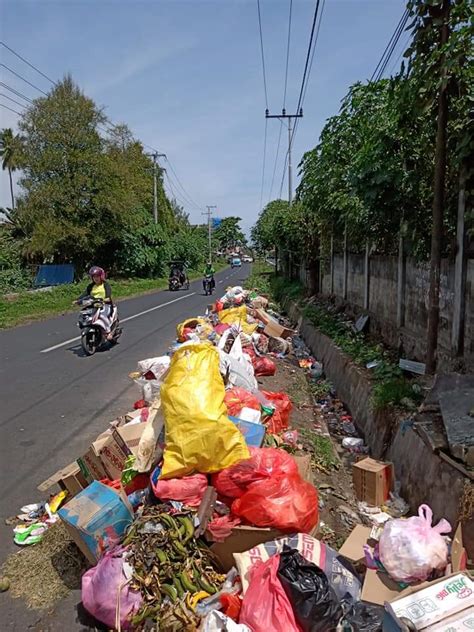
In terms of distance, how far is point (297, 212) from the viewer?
690 inches

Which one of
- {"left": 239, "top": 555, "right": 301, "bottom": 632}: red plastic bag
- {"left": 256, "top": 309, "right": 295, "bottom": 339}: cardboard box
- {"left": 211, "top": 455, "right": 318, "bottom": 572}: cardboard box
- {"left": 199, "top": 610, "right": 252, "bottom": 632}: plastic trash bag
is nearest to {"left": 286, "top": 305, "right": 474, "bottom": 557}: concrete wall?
{"left": 211, "top": 455, "right": 318, "bottom": 572}: cardboard box

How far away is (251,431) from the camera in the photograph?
388 centimetres

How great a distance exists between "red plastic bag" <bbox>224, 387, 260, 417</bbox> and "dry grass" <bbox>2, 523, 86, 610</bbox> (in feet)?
5.04

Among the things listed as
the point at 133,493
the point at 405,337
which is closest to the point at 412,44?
the point at 405,337

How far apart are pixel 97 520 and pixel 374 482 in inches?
85.0

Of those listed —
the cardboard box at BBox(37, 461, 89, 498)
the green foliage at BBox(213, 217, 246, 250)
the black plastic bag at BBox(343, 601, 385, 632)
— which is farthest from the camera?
the green foliage at BBox(213, 217, 246, 250)

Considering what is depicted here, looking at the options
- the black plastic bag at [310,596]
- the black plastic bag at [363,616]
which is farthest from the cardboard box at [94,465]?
the black plastic bag at [363,616]

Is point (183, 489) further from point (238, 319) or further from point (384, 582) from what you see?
point (238, 319)

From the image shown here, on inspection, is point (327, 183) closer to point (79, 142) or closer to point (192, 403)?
point (192, 403)

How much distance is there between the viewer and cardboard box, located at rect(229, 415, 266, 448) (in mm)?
3807

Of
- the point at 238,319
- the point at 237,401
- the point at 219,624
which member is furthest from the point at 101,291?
the point at 219,624

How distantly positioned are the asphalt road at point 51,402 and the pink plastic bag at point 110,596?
7.2 inches

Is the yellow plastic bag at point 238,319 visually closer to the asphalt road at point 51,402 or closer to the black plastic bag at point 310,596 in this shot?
the asphalt road at point 51,402

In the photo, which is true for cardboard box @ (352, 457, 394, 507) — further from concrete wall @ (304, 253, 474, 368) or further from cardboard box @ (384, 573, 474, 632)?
cardboard box @ (384, 573, 474, 632)
